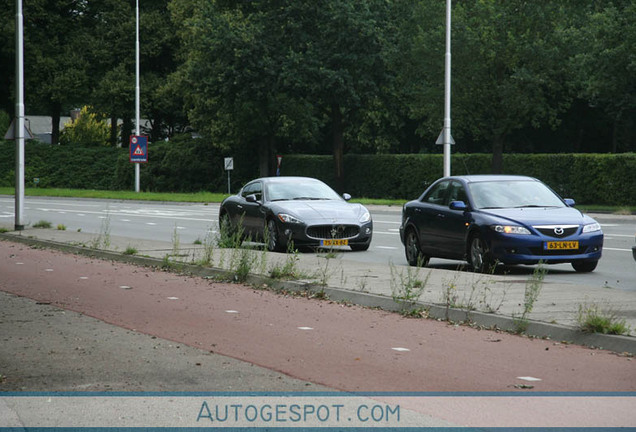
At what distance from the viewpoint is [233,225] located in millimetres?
20500

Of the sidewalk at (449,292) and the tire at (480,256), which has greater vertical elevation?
the tire at (480,256)

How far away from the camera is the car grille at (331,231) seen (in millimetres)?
18188

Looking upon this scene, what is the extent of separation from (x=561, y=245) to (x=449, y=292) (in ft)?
12.7

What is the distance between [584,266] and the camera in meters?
14.6

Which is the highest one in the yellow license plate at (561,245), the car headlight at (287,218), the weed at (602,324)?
the car headlight at (287,218)

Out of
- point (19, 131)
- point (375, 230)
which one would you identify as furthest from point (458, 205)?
point (19, 131)

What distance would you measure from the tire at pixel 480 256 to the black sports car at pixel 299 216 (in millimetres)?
3499

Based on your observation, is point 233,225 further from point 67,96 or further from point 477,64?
point 67,96

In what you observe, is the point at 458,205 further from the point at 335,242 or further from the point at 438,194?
the point at 335,242

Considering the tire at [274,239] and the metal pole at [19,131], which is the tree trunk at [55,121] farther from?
the tire at [274,239]

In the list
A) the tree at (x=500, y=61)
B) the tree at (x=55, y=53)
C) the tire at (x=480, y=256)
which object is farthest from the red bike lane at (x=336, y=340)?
the tree at (x=55, y=53)

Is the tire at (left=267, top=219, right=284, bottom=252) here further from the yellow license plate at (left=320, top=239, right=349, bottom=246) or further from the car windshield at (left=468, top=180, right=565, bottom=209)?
the car windshield at (left=468, top=180, right=565, bottom=209)

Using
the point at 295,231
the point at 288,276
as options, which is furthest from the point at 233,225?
the point at 288,276

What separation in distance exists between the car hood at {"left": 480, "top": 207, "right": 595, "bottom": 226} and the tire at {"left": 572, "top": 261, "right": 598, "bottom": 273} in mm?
594
